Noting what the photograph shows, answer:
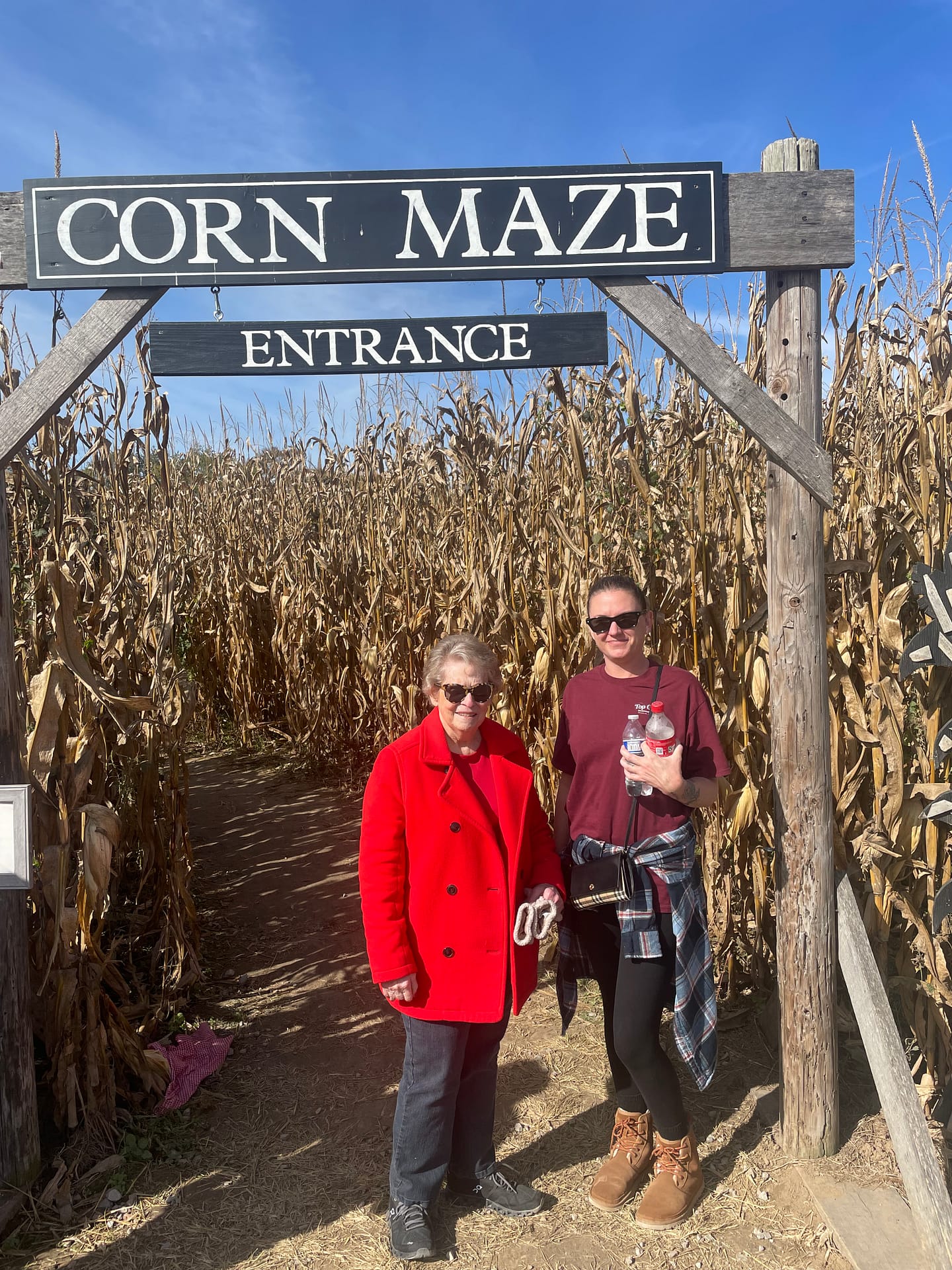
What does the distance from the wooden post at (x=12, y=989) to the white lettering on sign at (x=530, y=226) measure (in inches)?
59.1

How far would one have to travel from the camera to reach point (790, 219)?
7.85ft

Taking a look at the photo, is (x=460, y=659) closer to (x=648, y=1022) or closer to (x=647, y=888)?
(x=647, y=888)

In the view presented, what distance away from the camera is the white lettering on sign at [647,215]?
92.6 inches

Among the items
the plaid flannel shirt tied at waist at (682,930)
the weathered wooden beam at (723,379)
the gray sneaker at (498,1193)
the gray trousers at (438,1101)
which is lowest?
the gray sneaker at (498,1193)

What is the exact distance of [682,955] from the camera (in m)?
2.39

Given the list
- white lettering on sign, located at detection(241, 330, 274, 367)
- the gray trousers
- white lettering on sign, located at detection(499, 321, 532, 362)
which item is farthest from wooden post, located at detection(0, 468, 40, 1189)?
white lettering on sign, located at detection(499, 321, 532, 362)

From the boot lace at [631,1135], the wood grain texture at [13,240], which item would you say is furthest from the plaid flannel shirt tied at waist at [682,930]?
the wood grain texture at [13,240]

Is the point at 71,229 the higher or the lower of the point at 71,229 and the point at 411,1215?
the higher

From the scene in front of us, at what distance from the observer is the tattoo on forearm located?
2.27 meters

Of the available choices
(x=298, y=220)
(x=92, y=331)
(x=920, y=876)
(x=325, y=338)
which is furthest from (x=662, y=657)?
(x=92, y=331)

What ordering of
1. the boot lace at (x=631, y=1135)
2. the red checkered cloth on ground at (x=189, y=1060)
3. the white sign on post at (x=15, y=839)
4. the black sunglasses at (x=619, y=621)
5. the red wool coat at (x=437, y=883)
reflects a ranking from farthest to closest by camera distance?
1. the red checkered cloth on ground at (x=189, y=1060)
2. the boot lace at (x=631, y=1135)
3. the black sunglasses at (x=619, y=621)
4. the red wool coat at (x=437, y=883)
5. the white sign on post at (x=15, y=839)

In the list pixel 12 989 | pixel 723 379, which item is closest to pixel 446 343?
pixel 723 379

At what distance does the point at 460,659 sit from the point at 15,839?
1140 millimetres

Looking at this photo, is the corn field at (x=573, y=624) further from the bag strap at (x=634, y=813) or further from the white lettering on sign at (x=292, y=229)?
the white lettering on sign at (x=292, y=229)
